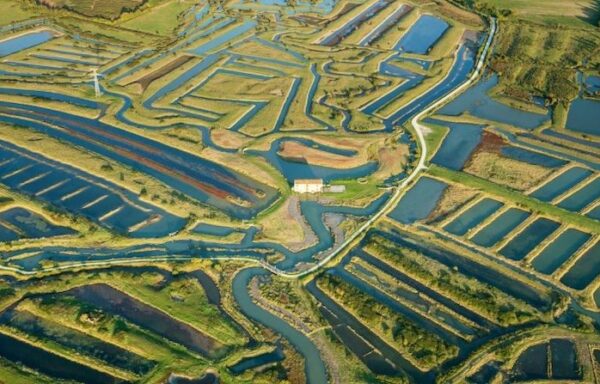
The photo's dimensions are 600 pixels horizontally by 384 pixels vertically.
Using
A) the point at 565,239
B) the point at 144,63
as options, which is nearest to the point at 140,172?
the point at 144,63

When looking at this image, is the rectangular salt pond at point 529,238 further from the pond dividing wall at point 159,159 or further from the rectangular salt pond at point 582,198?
the pond dividing wall at point 159,159

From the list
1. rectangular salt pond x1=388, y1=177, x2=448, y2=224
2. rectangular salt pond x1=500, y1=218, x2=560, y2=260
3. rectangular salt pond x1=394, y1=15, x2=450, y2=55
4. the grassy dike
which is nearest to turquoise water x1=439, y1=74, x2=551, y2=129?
the grassy dike

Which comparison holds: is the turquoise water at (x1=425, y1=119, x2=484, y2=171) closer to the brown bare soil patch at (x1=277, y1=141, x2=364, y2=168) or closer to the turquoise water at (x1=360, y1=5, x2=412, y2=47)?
the brown bare soil patch at (x1=277, y1=141, x2=364, y2=168)

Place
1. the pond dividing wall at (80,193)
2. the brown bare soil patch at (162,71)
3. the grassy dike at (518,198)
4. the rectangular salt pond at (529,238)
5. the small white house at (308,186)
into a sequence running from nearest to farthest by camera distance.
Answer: the rectangular salt pond at (529,238), the pond dividing wall at (80,193), the grassy dike at (518,198), the small white house at (308,186), the brown bare soil patch at (162,71)

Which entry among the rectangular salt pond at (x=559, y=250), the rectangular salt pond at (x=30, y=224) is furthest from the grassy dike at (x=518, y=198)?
the rectangular salt pond at (x=30, y=224)

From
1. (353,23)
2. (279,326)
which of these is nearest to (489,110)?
(353,23)

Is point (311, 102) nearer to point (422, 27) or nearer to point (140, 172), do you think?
point (140, 172)

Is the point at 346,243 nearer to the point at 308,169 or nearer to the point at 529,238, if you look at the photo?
the point at 308,169
